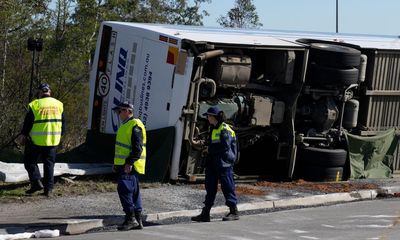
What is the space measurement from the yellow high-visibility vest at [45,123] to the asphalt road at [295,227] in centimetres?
228

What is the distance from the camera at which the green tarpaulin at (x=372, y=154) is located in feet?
49.9

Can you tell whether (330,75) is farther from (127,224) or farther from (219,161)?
(127,224)

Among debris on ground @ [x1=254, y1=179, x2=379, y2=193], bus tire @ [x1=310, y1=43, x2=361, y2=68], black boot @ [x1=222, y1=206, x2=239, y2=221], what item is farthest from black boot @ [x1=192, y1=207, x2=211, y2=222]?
bus tire @ [x1=310, y1=43, x2=361, y2=68]

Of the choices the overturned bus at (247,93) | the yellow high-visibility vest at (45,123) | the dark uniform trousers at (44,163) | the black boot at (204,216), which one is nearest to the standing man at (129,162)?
the black boot at (204,216)

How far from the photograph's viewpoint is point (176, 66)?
12820 mm

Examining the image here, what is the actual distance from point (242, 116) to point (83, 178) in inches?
114

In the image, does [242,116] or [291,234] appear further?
[242,116]

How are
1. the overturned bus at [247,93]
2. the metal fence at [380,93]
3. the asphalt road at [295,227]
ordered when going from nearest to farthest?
the asphalt road at [295,227] < the overturned bus at [247,93] < the metal fence at [380,93]

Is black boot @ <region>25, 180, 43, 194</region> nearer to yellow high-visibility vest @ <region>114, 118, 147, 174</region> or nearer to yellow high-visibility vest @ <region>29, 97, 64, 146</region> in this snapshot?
yellow high-visibility vest @ <region>29, 97, 64, 146</region>

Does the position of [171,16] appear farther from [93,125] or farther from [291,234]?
[291,234]

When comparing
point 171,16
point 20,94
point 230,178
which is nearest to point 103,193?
point 230,178

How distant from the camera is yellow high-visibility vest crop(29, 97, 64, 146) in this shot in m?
11.5

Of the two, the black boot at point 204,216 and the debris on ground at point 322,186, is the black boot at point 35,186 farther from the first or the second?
the debris on ground at point 322,186

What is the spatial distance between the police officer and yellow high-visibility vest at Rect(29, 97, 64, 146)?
2411 millimetres
